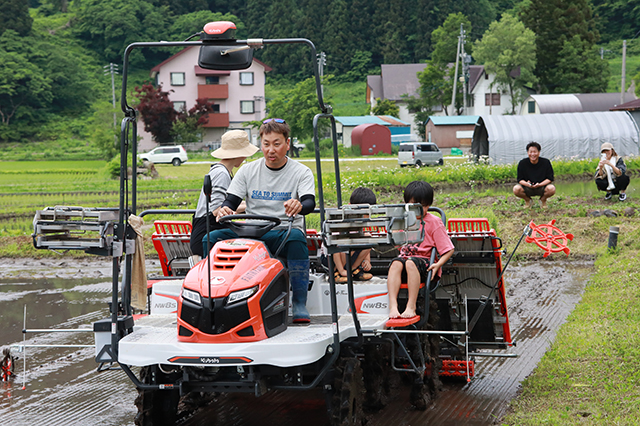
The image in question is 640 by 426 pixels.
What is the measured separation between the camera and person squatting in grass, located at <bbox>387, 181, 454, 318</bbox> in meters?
5.89

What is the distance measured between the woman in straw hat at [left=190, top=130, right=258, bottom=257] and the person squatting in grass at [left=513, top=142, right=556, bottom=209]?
10044 millimetres

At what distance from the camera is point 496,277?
6.88m

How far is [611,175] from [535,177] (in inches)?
111

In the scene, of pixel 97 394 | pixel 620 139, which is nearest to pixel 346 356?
pixel 97 394

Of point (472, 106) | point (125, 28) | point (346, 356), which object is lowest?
point (346, 356)

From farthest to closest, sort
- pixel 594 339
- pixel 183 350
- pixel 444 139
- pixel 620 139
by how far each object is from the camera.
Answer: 1. pixel 444 139
2. pixel 620 139
3. pixel 594 339
4. pixel 183 350

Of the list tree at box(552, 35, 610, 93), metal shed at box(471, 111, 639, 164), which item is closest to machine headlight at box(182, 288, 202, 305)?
metal shed at box(471, 111, 639, 164)

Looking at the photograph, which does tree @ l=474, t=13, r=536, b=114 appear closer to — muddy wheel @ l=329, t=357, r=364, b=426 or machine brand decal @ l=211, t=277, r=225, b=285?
muddy wheel @ l=329, t=357, r=364, b=426

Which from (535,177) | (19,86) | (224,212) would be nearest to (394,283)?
(224,212)

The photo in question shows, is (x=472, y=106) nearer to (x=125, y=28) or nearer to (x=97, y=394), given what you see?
(x=125, y=28)

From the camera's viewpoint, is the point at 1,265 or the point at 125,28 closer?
the point at 1,265

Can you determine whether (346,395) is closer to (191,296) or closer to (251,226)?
(191,296)

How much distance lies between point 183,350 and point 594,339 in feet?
14.7

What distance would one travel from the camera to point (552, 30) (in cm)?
8369
